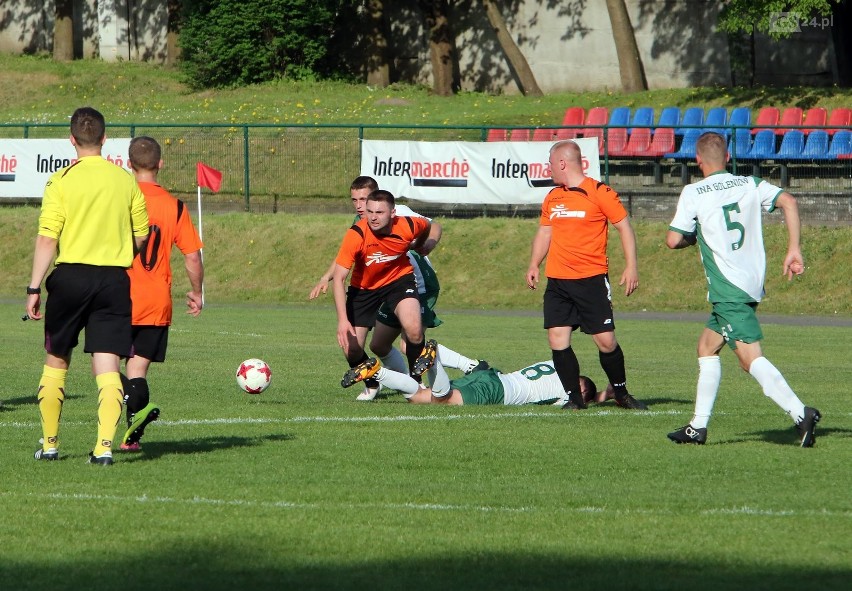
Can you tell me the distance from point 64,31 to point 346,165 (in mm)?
24568

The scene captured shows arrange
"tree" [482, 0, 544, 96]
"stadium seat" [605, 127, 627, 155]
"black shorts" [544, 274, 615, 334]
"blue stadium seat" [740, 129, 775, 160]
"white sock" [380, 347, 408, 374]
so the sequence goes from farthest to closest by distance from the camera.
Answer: "tree" [482, 0, 544, 96]
"stadium seat" [605, 127, 627, 155]
"blue stadium seat" [740, 129, 775, 160]
"white sock" [380, 347, 408, 374]
"black shorts" [544, 274, 615, 334]

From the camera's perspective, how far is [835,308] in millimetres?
25250

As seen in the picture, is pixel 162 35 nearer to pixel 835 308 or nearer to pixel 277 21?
pixel 277 21

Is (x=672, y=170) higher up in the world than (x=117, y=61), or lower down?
lower down

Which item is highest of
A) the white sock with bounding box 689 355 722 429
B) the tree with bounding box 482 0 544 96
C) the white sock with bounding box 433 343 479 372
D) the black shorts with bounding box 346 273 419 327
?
the tree with bounding box 482 0 544 96

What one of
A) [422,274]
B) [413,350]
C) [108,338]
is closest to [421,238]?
[422,274]

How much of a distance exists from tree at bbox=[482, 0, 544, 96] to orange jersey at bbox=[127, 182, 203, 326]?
36089mm

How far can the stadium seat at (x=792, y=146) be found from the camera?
28.3 meters

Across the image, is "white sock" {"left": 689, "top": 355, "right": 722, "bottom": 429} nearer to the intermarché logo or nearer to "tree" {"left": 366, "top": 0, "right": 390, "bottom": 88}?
the intermarché logo

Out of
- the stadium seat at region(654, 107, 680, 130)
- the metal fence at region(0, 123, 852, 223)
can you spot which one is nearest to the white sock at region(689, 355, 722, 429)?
the metal fence at region(0, 123, 852, 223)

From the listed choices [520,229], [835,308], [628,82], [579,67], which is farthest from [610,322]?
[579,67]

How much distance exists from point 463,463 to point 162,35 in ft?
155

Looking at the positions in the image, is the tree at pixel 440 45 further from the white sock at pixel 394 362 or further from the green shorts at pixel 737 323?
the green shorts at pixel 737 323

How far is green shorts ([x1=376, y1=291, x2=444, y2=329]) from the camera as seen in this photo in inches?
461
